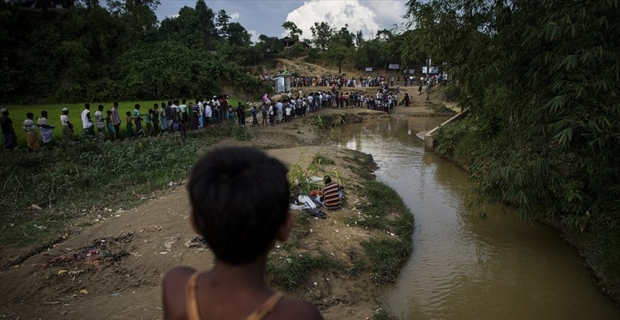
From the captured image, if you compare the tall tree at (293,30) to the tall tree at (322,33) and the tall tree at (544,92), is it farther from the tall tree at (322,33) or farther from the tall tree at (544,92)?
the tall tree at (544,92)

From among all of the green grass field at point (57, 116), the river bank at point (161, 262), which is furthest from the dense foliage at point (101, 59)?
the river bank at point (161, 262)

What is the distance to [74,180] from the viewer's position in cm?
948

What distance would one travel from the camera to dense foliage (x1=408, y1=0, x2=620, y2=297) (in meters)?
4.77

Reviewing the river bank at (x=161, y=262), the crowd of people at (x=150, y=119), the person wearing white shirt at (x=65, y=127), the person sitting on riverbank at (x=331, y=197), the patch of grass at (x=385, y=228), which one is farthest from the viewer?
the person wearing white shirt at (x=65, y=127)

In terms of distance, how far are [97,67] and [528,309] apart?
2620 cm

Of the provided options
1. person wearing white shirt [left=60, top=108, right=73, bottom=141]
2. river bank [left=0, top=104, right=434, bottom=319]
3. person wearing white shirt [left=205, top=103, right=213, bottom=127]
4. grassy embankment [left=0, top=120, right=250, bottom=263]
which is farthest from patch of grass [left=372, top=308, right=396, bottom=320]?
person wearing white shirt [left=205, top=103, right=213, bottom=127]

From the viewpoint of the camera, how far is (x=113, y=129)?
12.9 metres

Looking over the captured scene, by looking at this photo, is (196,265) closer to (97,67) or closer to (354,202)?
(354,202)

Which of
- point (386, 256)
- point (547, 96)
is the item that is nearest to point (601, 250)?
point (547, 96)

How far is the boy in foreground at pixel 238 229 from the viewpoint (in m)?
1.21

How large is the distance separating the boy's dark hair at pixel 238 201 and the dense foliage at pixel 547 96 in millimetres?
4498

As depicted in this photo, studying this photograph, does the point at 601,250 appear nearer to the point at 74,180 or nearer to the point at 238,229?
the point at 238,229

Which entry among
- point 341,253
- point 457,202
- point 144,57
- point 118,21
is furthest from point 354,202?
point 118,21

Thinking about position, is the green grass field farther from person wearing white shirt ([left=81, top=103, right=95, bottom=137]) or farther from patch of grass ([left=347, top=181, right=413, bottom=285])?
patch of grass ([left=347, top=181, right=413, bottom=285])
